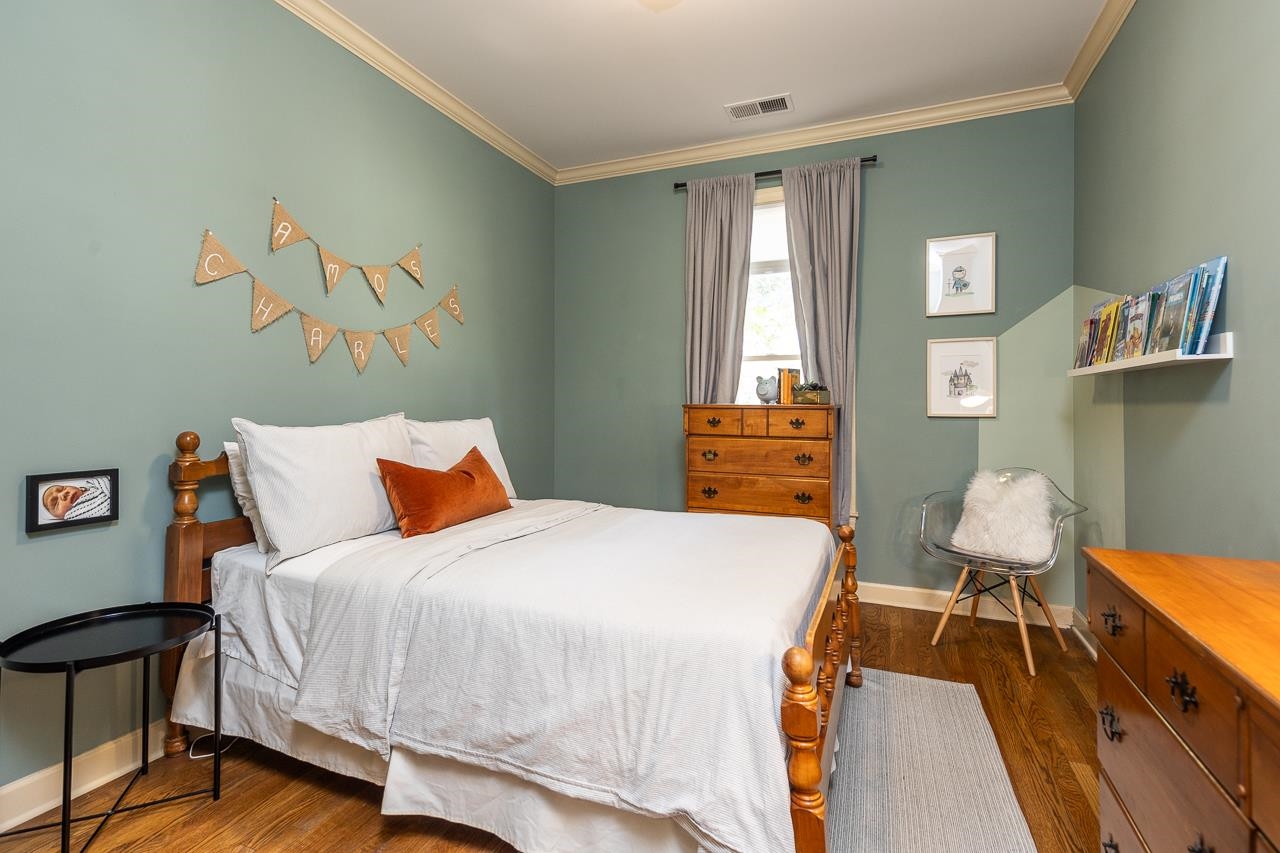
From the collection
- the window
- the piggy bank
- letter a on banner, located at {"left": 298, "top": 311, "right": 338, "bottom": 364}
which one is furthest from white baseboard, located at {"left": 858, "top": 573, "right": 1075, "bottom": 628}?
letter a on banner, located at {"left": 298, "top": 311, "right": 338, "bottom": 364}

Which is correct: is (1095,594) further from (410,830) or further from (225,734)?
(225,734)

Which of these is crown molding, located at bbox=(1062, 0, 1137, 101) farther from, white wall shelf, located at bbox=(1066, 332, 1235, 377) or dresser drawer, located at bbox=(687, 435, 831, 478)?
dresser drawer, located at bbox=(687, 435, 831, 478)

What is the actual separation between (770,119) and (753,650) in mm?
3303

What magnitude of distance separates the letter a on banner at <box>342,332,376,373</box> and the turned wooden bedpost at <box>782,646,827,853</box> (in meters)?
2.40

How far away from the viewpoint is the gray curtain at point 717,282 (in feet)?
12.9

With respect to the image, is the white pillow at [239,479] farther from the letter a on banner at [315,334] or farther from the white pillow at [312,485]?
the letter a on banner at [315,334]

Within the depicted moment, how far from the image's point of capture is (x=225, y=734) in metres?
2.05

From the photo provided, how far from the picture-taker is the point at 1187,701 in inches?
36.8

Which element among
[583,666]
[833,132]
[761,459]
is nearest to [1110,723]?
[583,666]

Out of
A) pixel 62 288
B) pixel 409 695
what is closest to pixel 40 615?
pixel 62 288

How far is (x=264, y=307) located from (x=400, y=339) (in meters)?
0.71

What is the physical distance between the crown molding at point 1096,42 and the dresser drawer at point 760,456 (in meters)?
2.18

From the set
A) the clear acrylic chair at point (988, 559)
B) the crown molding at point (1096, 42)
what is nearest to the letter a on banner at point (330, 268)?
the clear acrylic chair at point (988, 559)

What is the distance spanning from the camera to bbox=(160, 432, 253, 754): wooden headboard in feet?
6.71
